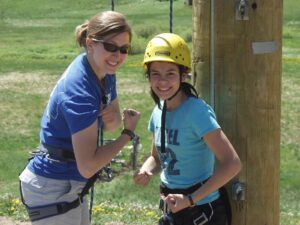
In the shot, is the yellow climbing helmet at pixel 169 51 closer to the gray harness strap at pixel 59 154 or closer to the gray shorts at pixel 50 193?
the gray harness strap at pixel 59 154

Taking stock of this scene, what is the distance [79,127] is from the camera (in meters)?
3.31

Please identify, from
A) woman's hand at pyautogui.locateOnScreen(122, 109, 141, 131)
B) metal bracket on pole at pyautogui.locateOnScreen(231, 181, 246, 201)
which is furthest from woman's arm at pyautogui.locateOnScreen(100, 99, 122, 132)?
metal bracket on pole at pyautogui.locateOnScreen(231, 181, 246, 201)

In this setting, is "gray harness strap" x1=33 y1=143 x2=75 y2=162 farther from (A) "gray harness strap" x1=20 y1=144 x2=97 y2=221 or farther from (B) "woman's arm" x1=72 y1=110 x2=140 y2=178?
(B) "woman's arm" x1=72 y1=110 x2=140 y2=178

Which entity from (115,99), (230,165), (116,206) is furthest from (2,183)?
(230,165)

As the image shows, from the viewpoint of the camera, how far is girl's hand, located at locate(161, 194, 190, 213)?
3285 millimetres

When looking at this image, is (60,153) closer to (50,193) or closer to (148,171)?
(50,193)

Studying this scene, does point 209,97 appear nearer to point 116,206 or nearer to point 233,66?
point 233,66

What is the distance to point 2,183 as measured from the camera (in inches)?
384

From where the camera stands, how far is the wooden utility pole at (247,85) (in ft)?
11.4

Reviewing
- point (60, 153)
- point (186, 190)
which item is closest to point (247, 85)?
point (186, 190)

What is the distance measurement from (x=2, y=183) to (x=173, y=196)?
683 centimetres

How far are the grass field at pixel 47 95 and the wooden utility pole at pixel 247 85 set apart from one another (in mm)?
1486

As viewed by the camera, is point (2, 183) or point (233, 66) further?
point (2, 183)

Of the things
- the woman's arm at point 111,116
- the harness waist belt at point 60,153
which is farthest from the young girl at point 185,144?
the harness waist belt at point 60,153
